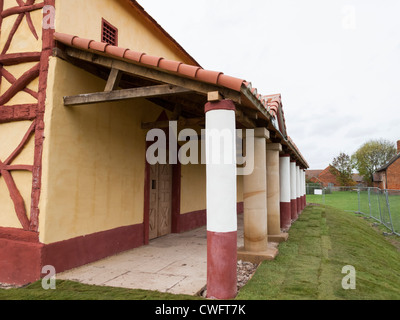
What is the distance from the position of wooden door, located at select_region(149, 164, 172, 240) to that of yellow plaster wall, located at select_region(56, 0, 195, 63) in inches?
138

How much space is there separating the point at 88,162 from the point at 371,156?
58848 millimetres

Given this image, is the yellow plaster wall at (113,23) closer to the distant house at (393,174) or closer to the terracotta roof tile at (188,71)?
the terracotta roof tile at (188,71)

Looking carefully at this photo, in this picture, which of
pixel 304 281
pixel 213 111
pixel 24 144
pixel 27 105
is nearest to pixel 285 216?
pixel 304 281

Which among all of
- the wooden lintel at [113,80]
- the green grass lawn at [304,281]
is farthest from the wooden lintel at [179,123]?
the green grass lawn at [304,281]

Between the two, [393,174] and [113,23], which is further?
[393,174]

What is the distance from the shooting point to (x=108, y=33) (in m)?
6.66

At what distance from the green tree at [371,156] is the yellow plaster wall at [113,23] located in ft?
176

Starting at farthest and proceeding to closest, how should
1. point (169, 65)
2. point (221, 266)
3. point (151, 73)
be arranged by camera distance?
point (151, 73), point (169, 65), point (221, 266)

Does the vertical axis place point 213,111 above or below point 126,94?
below

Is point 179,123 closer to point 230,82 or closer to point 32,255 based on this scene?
point 230,82

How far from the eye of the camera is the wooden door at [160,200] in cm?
786

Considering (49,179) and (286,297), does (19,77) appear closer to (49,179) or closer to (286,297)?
(49,179)

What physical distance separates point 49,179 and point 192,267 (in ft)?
9.56

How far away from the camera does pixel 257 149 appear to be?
243 inches
